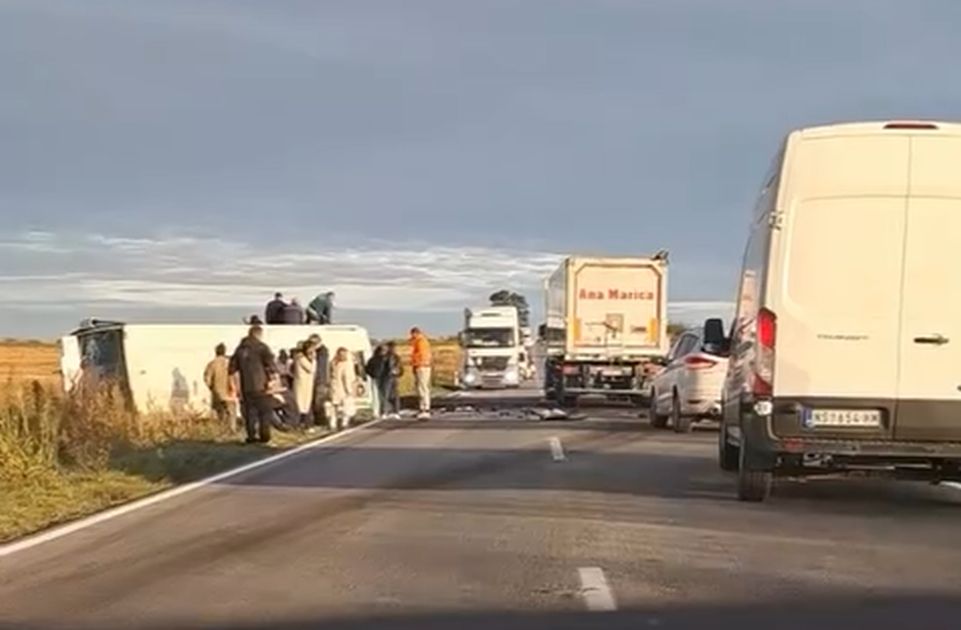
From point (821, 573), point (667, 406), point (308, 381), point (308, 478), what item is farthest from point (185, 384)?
point (821, 573)

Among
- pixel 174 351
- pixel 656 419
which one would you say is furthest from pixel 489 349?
pixel 656 419

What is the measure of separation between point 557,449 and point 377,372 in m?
11.8

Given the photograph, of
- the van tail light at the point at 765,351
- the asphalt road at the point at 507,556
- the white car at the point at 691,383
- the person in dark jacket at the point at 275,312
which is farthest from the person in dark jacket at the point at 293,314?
the van tail light at the point at 765,351

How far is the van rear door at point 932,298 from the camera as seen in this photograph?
13.0 meters

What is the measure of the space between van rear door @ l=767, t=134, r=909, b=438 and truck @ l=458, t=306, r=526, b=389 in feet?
134

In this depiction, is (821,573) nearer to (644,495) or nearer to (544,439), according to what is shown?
(644,495)

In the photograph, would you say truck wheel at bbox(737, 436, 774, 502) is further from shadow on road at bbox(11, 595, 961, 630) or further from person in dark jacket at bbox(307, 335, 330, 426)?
person in dark jacket at bbox(307, 335, 330, 426)

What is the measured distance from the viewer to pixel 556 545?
11688mm

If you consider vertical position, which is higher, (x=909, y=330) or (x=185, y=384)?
(x=909, y=330)

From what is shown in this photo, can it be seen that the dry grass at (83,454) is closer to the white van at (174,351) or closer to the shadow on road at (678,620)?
the shadow on road at (678,620)

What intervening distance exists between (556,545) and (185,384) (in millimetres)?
22113

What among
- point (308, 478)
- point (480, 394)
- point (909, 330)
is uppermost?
point (909, 330)

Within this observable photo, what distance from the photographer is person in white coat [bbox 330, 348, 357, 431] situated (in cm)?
2834

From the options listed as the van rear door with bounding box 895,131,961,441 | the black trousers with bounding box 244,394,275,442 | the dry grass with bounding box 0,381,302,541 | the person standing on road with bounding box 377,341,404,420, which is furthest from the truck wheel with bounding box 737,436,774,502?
the person standing on road with bounding box 377,341,404,420
